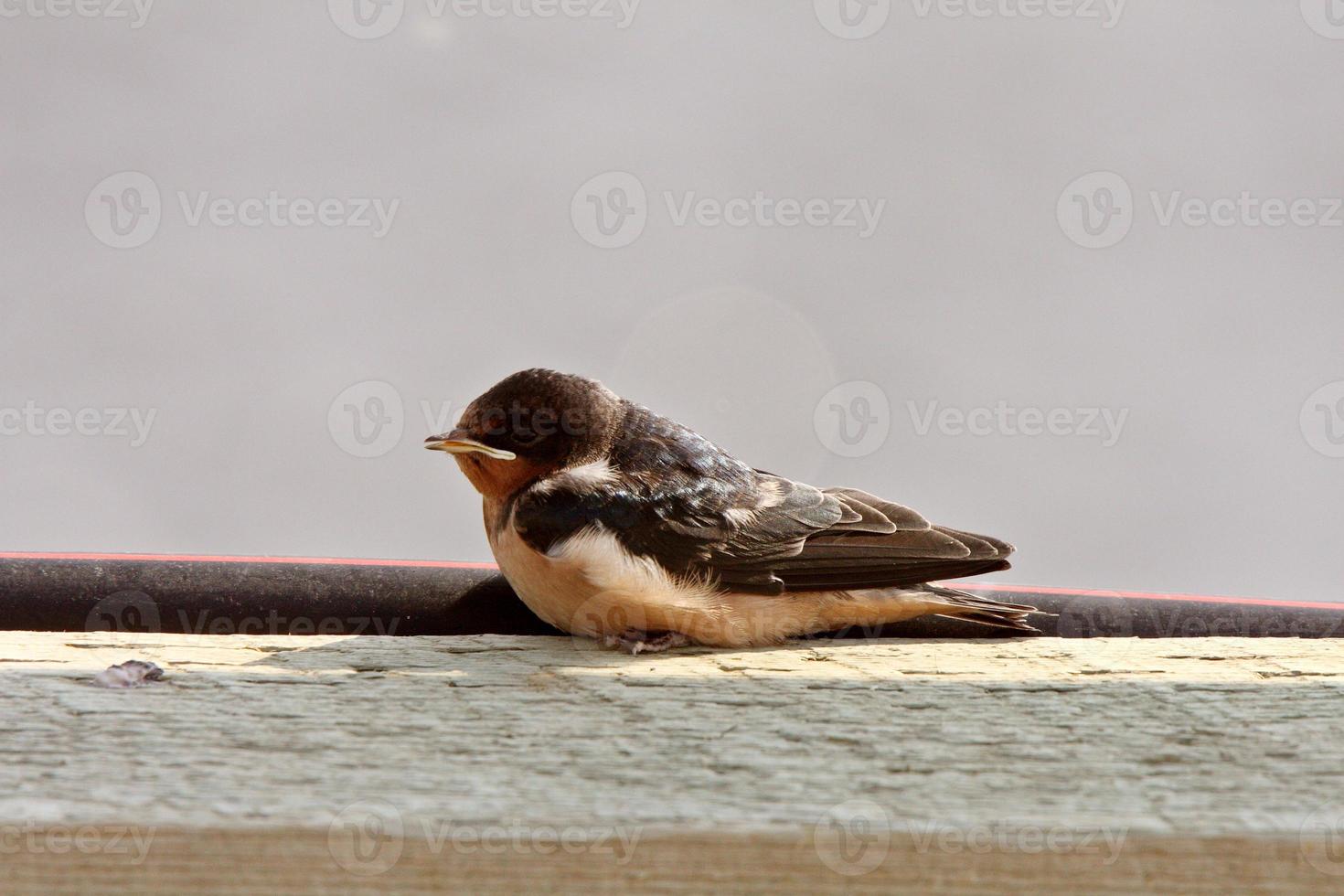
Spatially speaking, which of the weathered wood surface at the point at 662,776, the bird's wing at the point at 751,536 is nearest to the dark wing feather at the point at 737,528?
the bird's wing at the point at 751,536

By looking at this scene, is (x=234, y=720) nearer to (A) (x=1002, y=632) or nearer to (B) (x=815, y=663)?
(B) (x=815, y=663)

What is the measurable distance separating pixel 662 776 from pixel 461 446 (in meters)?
0.84

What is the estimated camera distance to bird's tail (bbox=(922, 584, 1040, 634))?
1629 mm

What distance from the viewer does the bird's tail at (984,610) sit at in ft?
5.34

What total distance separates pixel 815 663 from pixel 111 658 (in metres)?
0.81

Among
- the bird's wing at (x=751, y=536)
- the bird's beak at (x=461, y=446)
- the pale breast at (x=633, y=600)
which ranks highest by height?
the bird's beak at (x=461, y=446)

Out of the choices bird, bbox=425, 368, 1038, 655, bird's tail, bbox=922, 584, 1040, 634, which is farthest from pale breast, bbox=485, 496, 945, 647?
bird's tail, bbox=922, 584, 1040, 634

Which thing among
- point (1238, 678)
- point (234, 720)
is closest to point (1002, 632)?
point (1238, 678)

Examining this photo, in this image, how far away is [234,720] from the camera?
108 centimetres

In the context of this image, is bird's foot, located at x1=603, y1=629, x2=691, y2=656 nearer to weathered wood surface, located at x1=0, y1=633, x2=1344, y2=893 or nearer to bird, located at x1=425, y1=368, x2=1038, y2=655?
bird, located at x1=425, y1=368, x2=1038, y2=655

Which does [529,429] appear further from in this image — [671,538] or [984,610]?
[984,610]

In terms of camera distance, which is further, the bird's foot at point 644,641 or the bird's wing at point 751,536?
the bird's wing at point 751,536

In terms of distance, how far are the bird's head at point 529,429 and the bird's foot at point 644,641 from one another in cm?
30

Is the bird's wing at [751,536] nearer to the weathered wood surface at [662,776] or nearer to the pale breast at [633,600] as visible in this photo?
the pale breast at [633,600]
